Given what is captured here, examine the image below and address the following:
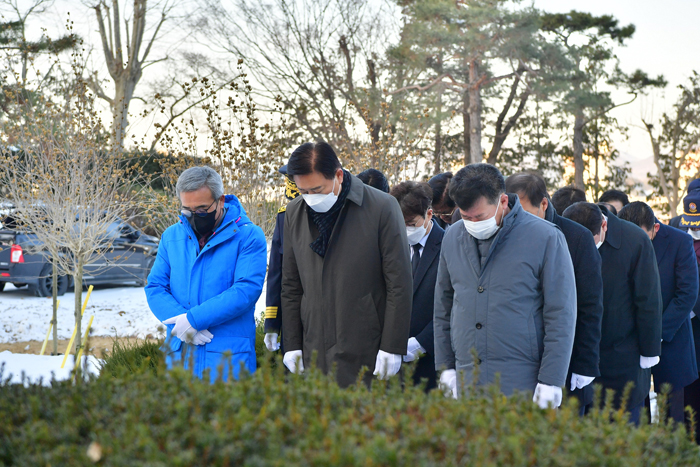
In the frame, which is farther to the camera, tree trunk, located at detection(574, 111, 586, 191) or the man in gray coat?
tree trunk, located at detection(574, 111, 586, 191)

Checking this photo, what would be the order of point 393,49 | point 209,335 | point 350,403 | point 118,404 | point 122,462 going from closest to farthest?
point 122,462, point 118,404, point 350,403, point 209,335, point 393,49

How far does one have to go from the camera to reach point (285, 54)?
65.6 ft

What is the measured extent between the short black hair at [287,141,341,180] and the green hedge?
1.35 m

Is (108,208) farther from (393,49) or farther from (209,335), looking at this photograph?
(393,49)

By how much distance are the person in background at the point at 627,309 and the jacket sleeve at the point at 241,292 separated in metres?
1.89

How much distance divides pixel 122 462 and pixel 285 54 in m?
19.7

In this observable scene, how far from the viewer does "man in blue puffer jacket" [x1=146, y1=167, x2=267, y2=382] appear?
133 inches

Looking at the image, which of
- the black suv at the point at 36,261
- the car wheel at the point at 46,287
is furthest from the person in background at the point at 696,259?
the car wheel at the point at 46,287

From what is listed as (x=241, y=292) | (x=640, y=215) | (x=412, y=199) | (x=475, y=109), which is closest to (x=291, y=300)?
(x=241, y=292)

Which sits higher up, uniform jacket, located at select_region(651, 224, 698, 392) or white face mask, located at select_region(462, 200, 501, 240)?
white face mask, located at select_region(462, 200, 501, 240)

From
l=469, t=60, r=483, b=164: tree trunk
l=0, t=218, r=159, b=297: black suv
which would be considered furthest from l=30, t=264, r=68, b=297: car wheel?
l=469, t=60, r=483, b=164: tree trunk

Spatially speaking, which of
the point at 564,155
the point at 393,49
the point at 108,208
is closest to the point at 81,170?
the point at 108,208

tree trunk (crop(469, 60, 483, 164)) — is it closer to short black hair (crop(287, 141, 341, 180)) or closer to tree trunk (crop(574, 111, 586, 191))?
tree trunk (crop(574, 111, 586, 191))

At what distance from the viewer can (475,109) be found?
66.0ft
